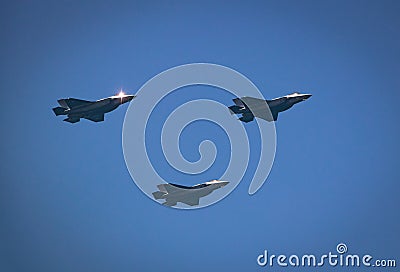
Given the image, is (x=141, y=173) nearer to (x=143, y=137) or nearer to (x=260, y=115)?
(x=143, y=137)

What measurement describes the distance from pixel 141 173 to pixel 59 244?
0.56 meters

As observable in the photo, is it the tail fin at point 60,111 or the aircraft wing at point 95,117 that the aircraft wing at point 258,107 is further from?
the tail fin at point 60,111

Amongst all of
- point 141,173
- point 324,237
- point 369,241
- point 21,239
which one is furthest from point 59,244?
point 369,241

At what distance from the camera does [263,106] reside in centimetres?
322

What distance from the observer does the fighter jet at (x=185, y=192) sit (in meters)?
3.19

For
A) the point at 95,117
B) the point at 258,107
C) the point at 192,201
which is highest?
the point at 258,107

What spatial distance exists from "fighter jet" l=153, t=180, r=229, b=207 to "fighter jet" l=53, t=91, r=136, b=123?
484 mm

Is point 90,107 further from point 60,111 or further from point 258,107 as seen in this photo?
point 258,107

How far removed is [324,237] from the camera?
3.12 metres

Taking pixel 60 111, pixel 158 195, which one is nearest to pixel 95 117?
pixel 60 111

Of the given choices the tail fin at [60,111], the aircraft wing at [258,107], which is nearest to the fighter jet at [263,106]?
the aircraft wing at [258,107]

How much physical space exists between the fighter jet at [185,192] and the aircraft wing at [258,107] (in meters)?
0.40

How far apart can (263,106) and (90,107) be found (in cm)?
90

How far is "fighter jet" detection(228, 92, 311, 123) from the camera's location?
322 cm
